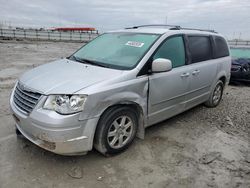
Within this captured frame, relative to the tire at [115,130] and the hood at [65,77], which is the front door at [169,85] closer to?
the tire at [115,130]

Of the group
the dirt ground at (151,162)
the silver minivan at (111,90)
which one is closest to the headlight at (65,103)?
the silver minivan at (111,90)

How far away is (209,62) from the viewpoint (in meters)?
4.82

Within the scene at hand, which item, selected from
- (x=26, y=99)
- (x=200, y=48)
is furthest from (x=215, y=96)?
(x=26, y=99)

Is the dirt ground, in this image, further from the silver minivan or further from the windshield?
the windshield

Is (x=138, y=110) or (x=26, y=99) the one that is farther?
(x=138, y=110)

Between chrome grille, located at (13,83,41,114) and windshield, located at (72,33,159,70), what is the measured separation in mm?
1050

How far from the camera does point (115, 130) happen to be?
317cm

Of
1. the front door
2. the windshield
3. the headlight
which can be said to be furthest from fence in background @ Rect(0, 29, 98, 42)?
the headlight

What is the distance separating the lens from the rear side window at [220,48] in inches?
204

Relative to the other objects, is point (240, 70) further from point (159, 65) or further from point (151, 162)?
point (151, 162)

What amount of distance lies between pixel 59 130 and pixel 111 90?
763mm

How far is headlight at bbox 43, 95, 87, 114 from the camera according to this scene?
2.66 m

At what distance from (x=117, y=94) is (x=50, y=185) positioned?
4.22ft

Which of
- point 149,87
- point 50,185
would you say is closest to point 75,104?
point 50,185
